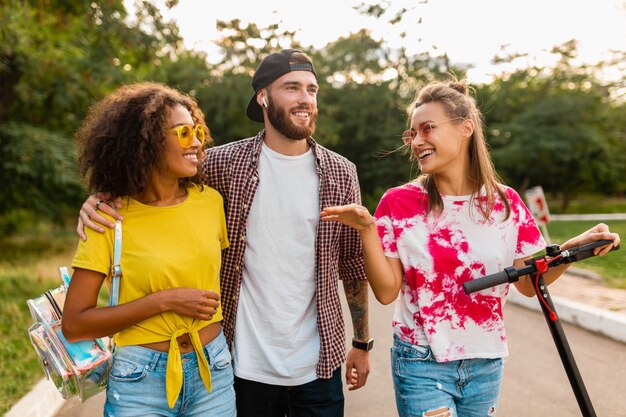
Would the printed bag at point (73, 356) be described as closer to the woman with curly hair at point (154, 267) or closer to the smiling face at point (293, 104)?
the woman with curly hair at point (154, 267)

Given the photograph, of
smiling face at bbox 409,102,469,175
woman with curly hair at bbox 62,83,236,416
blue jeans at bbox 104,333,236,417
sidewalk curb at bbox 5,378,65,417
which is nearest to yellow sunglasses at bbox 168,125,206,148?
woman with curly hair at bbox 62,83,236,416

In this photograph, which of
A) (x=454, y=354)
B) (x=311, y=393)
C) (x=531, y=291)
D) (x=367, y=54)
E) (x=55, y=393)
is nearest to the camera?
(x=454, y=354)

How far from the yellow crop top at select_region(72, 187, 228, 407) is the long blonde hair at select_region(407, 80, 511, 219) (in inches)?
40.2

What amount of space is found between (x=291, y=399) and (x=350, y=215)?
1135 mm

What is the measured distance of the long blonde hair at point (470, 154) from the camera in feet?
8.82

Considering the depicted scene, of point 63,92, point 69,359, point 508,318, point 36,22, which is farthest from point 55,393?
point 63,92

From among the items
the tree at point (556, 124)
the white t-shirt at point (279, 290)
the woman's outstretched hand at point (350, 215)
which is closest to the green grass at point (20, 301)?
the white t-shirt at point (279, 290)

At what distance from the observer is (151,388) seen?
2334 mm

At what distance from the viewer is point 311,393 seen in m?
2.96

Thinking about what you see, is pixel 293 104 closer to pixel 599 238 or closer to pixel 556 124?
pixel 599 238

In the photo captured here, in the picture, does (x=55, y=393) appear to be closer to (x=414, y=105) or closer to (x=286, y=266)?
(x=286, y=266)

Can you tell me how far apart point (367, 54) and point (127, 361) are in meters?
28.4

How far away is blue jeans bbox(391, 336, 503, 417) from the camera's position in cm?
250

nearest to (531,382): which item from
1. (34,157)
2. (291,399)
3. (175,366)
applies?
(291,399)
